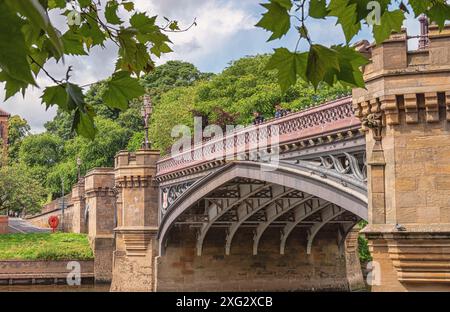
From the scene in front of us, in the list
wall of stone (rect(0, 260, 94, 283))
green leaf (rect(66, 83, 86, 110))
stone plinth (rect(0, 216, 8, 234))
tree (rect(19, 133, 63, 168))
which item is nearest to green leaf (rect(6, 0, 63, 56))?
green leaf (rect(66, 83, 86, 110))

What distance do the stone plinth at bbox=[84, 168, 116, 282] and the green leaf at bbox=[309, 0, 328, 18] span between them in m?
41.6

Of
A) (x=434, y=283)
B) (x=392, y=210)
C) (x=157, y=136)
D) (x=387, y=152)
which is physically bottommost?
(x=434, y=283)

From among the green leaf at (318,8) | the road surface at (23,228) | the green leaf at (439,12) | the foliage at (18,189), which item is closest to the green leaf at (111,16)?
the green leaf at (318,8)

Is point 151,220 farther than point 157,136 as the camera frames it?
No

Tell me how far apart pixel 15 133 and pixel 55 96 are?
97.5 meters

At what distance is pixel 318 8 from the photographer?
2.75 metres

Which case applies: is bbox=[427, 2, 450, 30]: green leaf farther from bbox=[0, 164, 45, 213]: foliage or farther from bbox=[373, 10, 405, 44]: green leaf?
bbox=[0, 164, 45, 213]: foliage

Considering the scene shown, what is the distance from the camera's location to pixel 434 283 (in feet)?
41.0

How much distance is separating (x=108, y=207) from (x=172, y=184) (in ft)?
42.6

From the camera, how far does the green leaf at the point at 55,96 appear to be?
8.63ft

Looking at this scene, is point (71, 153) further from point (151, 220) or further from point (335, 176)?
point (335, 176)

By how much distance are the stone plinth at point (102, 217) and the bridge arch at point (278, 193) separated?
1063cm
